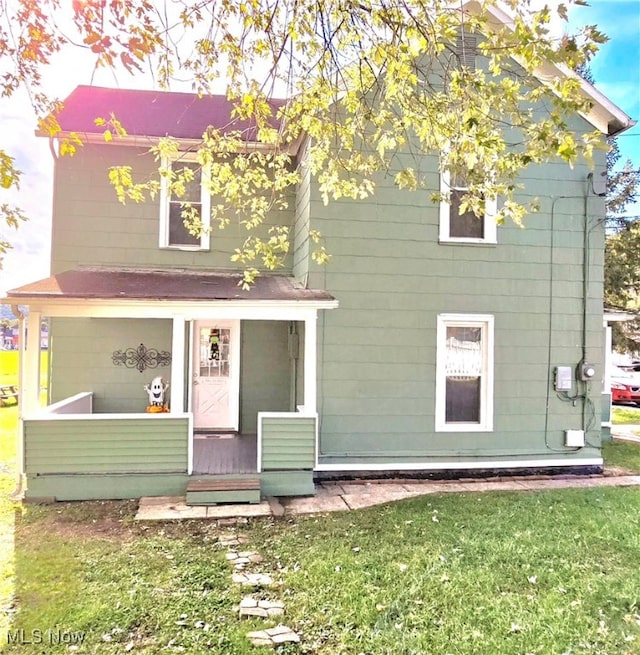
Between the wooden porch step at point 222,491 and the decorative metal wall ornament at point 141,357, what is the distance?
8.85 ft

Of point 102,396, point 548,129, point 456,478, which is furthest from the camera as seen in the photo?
point 102,396

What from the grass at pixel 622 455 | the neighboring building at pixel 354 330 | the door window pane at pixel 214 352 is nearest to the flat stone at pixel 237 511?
the neighboring building at pixel 354 330

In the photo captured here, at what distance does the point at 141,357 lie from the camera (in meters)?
8.49

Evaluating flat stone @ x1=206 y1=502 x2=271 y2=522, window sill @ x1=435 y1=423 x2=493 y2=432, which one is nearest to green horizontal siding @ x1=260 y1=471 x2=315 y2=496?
flat stone @ x1=206 y1=502 x2=271 y2=522

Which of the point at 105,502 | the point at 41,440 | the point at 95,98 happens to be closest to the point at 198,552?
the point at 105,502

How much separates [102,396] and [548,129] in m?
7.59

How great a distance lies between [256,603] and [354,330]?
4.42 meters

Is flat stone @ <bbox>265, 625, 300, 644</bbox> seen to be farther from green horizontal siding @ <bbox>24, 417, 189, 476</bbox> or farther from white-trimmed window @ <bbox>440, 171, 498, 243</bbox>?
white-trimmed window @ <bbox>440, 171, 498, 243</bbox>

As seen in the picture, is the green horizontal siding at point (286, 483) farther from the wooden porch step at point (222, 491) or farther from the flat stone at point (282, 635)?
the flat stone at point (282, 635)

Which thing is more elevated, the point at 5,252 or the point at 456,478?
the point at 5,252

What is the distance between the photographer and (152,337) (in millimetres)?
8539

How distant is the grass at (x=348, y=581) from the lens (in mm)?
3414

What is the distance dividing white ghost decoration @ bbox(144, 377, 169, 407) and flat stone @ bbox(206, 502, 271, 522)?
8.62 ft

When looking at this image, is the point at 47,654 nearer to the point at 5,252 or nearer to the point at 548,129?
the point at 5,252
